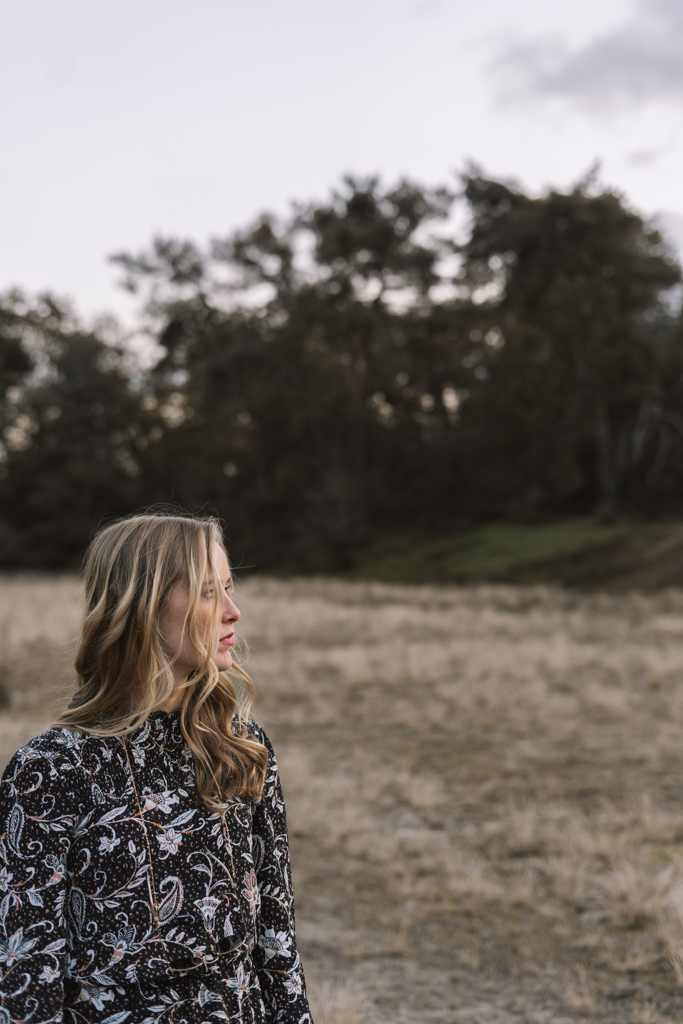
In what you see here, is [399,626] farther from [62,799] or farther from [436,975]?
[62,799]

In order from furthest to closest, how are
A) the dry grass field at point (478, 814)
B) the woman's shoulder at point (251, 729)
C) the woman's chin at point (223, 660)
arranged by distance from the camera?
1. the dry grass field at point (478, 814)
2. the woman's shoulder at point (251, 729)
3. the woman's chin at point (223, 660)

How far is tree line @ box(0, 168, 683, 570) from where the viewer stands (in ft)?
109

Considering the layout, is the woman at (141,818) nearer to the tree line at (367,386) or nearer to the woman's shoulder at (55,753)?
the woman's shoulder at (55,753)

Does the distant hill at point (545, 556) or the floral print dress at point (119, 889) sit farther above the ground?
the floral print dress at point (119, 889)

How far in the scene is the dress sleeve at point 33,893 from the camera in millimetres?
1516

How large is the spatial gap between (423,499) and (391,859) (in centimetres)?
3479

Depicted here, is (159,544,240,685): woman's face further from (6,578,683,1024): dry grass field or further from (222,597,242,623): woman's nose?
(6,578,683,1024): dry grass field

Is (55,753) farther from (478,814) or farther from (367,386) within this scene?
(367,386)

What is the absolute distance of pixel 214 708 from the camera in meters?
1.86

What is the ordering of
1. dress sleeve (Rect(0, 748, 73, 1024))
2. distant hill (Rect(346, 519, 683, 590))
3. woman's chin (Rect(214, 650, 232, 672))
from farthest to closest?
distant hill (Rect(346, 519, 683, 590))
woman's chin (Rect(214, 650, 232, 672))
dress sleeve (Rect(0, 748, 73, 1024))

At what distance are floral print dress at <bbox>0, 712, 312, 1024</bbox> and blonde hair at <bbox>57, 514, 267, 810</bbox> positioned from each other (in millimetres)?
43

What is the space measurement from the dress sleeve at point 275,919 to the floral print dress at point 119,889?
9 centimetres

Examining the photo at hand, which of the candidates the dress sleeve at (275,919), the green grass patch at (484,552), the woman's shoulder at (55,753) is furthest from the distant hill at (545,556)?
the woman's shoulder at (55,753)

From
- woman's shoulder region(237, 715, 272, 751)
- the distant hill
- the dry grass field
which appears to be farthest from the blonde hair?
the distant hill
